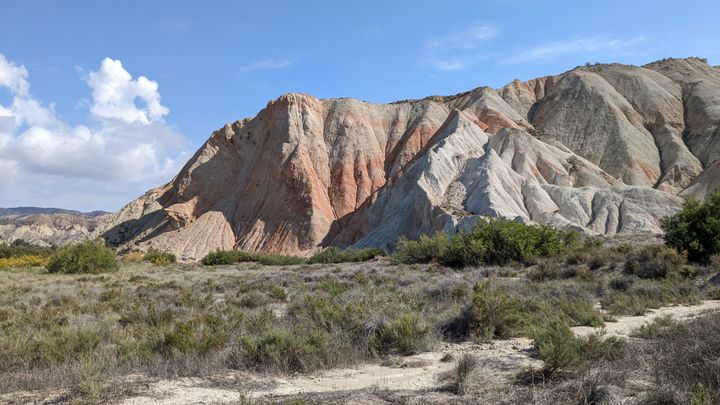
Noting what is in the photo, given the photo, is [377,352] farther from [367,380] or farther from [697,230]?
[697,230]

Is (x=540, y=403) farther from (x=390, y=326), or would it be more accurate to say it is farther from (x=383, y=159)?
(x=383, y=159)

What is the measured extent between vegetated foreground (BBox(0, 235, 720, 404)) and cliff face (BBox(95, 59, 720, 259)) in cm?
2993

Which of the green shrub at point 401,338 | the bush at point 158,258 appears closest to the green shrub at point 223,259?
the bush at point 158,258

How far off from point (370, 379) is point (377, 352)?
4.54 ft

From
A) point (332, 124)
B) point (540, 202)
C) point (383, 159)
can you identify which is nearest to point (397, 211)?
point (540, 202)

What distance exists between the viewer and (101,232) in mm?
67188

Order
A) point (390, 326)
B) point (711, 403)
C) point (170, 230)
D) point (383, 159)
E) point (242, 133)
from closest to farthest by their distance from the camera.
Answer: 1. point (711, 403)
2. point (390, 326)
3. point (170, 230)
4. point (383, 159)
5. point (242, 133)

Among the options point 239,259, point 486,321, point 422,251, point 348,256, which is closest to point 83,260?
point 239,259

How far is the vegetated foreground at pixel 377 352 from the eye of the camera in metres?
5.98

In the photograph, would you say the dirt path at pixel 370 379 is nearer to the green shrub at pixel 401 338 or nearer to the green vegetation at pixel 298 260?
the green shrub at pixel 401 338

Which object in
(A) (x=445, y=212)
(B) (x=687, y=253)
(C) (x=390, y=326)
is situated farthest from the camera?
(A) (x=445, y=212)

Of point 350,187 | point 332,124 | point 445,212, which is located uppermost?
point 332,124

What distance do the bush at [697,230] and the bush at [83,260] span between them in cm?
2892

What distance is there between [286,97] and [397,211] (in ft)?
84.6
